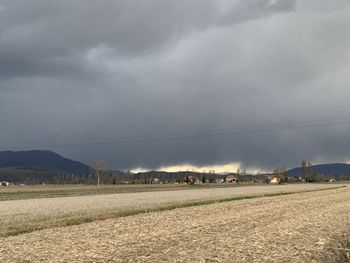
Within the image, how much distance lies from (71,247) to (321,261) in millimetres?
11076

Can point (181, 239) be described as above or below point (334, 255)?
below

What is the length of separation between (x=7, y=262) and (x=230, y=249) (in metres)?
9.14

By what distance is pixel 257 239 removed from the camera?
24266 millimetres

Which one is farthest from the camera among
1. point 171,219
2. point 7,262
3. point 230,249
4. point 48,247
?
point 171,219

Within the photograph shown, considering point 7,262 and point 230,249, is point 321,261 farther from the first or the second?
point 7,262

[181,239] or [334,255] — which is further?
[181,239]

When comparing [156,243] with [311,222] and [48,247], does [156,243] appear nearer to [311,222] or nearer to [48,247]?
[48,247]

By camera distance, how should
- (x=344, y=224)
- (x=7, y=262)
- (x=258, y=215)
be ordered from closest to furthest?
(x=7, y=262) < (x=344, y=224) < (x=258, y=215)

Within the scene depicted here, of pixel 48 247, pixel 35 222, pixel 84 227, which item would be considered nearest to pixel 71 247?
pixel 48 247

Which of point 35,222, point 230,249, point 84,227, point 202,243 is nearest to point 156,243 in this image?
point 202,243

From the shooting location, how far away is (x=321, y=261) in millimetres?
17844

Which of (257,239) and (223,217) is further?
(223,217)

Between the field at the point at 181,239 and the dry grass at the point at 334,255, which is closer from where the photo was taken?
the dry grass at the point at 334,255

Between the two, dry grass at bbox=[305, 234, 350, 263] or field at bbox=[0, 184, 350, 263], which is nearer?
dry grass at bbox=[305, 234, 350, 263]
